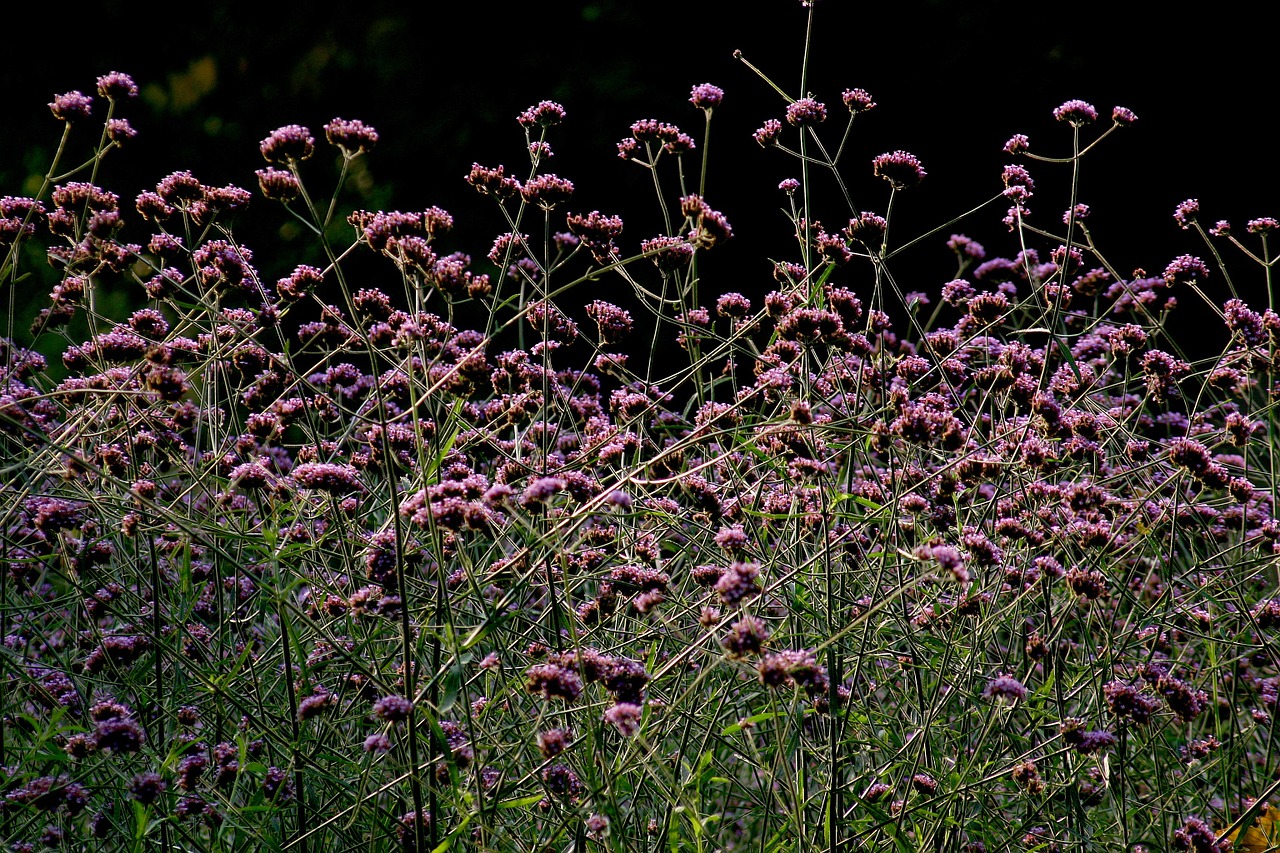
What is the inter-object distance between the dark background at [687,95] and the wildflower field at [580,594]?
2.40 metres

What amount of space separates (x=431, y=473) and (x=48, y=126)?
4.27m

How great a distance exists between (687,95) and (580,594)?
2989 millimetres

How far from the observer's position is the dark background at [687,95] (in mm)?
5109

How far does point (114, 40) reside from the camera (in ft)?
16.8

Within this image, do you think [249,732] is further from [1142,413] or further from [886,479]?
[1142,413]

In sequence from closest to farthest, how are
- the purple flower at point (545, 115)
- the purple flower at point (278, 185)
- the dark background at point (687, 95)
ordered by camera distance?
the purple flower at point (278, 185), the purple flower at point (545, 115), the dark background at point (687, 95)

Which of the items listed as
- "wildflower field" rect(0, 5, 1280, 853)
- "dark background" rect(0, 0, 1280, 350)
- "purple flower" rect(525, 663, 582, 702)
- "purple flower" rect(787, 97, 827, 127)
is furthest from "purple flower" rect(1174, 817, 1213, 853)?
"dark background" rect(0, 0, 1280, 350)

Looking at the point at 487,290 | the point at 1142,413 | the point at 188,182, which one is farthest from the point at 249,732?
the point at 1142,413

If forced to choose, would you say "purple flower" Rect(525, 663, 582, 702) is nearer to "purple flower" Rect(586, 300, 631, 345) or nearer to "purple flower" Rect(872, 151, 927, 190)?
"purple flower" Rect(586, 300, 631, 345)

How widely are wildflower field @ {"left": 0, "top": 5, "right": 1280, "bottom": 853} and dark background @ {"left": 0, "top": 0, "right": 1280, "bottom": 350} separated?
2.40 meters

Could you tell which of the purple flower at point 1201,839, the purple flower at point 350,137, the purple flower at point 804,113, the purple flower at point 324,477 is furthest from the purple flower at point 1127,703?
the purple flower at point 350,137

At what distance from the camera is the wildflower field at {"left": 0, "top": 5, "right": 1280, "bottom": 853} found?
1727 mm

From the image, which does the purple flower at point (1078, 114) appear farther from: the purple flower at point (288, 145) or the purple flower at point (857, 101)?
the purple flower at point (288, 145)

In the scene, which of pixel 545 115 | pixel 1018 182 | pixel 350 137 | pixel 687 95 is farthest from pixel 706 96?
pixel 687 95
